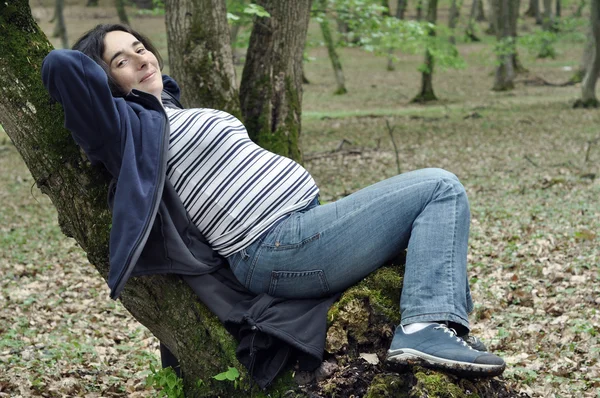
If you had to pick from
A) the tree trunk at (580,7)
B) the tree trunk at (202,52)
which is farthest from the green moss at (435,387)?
the tree trunk at (580,7)

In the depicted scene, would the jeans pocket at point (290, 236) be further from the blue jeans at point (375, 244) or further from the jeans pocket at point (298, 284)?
the jeans pocket at point (298, 284)

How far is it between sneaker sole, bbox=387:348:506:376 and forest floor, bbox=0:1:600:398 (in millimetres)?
1647

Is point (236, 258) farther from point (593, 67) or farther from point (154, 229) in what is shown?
point (593, 67)

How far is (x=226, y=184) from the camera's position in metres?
3.01

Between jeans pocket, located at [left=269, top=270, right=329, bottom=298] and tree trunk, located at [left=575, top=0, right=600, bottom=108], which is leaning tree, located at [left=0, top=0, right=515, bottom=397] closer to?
jeans pocket, located at [left=269, top=270, right=329, bottom=298]

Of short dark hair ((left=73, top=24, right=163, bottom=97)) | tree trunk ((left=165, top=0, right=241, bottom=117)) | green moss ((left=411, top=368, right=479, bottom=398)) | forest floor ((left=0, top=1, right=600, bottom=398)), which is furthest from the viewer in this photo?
tree trunk ((left=165, top=0, right=241, bottom=117))

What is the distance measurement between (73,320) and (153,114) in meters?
3.94

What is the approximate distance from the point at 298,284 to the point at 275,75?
4977 mm

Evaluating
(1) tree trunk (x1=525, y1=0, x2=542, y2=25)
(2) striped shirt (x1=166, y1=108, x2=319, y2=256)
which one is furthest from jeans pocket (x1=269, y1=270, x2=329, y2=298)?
(1) tree trunk (x1=525, y1=0, x2=542, y2=25)

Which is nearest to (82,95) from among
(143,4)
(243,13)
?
(243,13)

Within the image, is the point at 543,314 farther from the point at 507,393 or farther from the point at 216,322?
the point at 216,322

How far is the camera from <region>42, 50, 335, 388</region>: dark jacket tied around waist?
2.67 metres

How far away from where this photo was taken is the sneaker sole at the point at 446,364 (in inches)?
100

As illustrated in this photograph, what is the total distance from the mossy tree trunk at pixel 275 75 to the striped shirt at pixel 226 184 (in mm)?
4376
